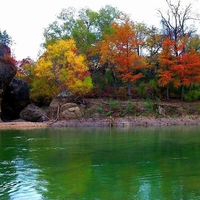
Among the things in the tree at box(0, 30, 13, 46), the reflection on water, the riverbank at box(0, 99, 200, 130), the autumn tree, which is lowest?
the reflection on water

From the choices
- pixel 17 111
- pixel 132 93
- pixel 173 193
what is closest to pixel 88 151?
pixel 173 193

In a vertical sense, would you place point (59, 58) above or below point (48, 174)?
above

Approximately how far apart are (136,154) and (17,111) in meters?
26.4

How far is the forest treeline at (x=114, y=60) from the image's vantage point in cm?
4169

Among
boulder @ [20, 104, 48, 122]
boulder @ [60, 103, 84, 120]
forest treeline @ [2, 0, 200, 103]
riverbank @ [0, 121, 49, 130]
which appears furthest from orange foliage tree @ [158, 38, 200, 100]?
riverbank @ [0, 121, 49, 130]

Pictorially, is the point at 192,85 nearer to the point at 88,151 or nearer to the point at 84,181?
the point at 88,151

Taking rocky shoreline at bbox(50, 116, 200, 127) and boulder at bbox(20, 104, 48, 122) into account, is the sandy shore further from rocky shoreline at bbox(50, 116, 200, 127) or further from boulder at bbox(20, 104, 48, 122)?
boulder at bbox(20, 104, 48, 122)

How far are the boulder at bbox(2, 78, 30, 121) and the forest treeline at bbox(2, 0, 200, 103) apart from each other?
1726 mm

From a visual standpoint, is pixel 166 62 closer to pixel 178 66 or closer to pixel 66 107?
pixel 178 66

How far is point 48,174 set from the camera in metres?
13.0

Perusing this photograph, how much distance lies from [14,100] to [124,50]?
13750 mm

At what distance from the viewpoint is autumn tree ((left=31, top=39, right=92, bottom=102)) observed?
41.3 metres

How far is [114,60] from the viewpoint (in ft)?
144

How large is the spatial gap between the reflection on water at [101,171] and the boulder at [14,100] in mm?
19917
